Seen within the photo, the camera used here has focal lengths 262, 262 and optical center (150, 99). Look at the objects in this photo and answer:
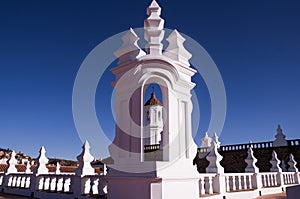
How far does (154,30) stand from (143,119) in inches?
89.9

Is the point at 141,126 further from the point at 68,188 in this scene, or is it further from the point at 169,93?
the point at 68,188

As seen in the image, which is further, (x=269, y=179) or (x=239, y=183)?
(x=269, y=179)

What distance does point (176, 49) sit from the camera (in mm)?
6723

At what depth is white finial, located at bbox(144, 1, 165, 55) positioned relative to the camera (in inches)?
255

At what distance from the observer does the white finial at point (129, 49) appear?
6339mm

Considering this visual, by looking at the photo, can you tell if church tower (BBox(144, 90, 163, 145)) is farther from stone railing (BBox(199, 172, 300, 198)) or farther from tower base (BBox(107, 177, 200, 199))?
tower base (BBox(107, 177, 200, 199))

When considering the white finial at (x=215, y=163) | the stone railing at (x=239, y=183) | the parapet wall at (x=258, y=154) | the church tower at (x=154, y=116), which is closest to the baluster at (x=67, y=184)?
the stone railing at (x=239, y=183)

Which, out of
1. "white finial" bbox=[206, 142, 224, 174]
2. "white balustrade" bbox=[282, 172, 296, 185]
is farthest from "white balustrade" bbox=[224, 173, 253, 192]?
"white balustrade" bbox=[282, 172, 296, 185]

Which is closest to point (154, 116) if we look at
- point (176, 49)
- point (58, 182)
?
point (58, 182)

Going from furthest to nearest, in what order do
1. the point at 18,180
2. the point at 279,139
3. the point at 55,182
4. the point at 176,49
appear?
the point at 279,139, the point at 18,180, the point at 55,182, the point at 176,49

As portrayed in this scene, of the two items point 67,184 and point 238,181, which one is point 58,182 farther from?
point 238,181

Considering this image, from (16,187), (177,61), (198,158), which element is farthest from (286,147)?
(16,187)

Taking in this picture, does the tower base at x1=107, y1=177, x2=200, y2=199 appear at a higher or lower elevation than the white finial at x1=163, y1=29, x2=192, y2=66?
lower

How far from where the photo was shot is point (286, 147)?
770 inches
